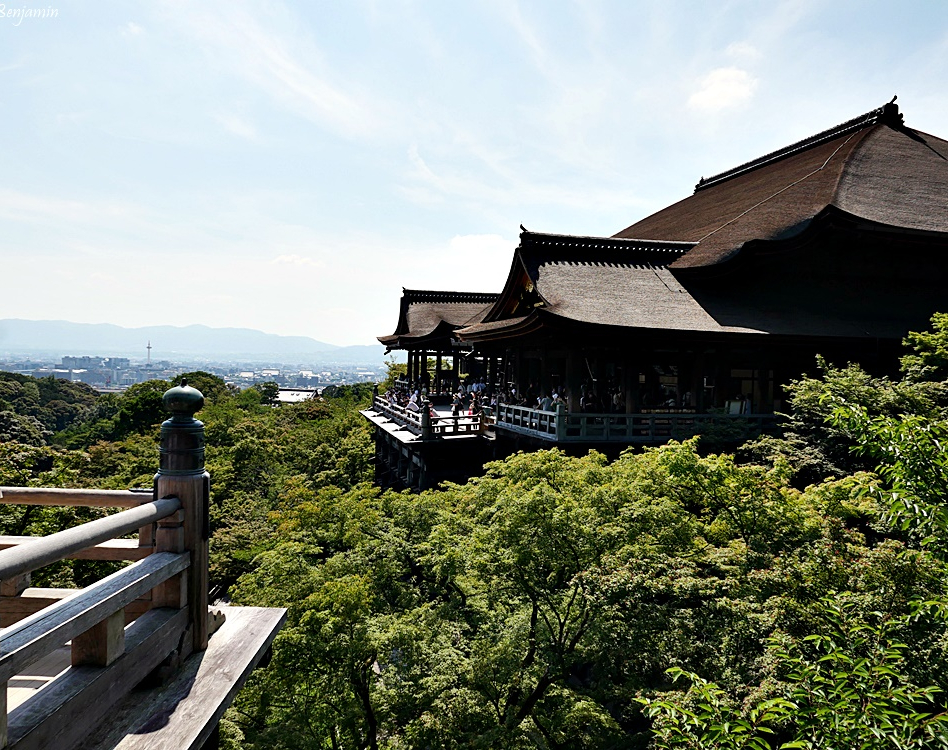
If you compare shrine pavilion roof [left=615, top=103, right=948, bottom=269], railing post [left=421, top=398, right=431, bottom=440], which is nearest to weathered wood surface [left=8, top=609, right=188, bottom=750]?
railing post [left=421, top=398, right=431, bottom=440]

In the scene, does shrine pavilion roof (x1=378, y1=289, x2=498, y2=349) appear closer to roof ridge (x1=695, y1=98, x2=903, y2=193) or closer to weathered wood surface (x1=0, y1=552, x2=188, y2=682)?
roof ridge (x1=695, y1=98, x2=903, y2=193)

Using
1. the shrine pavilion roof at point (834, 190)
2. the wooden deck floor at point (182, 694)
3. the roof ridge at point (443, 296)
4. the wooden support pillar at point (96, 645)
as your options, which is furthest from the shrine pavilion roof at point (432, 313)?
the wooden support pillar at point (96, 645)

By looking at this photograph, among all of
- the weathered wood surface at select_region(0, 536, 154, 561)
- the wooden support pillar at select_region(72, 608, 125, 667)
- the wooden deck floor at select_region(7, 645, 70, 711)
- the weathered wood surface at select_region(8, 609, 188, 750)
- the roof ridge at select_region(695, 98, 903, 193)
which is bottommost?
the wooden deck floor at select_region(7, 645, 70, 711)

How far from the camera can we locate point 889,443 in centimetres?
476

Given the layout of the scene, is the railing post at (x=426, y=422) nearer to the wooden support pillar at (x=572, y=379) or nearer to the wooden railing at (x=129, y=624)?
the wooden support pillar at (x=572, y=379)

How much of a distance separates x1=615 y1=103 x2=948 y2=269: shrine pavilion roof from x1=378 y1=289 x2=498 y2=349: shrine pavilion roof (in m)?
9.12

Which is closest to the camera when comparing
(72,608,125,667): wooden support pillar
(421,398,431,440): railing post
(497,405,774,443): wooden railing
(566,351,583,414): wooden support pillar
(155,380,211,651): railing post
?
(72,608,125,667): wooden support pillar

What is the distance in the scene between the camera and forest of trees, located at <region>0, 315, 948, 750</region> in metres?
4.68

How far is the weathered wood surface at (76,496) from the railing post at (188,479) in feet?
0.45

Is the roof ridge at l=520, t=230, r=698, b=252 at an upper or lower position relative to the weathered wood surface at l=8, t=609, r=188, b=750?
upper

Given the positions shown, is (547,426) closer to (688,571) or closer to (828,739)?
(688,571)

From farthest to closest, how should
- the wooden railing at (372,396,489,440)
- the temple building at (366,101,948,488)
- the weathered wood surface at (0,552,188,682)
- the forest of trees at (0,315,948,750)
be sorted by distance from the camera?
the wooden railing at (372,396,489,440)
the temple building at (366,101,948,488)
the forest of trees at (0,315,948,750)
the weathered wood surface at (0,552,188,682)

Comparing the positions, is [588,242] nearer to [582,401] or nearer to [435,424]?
[582,401]

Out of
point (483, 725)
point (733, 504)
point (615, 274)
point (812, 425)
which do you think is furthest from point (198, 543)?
point (615, 274)
